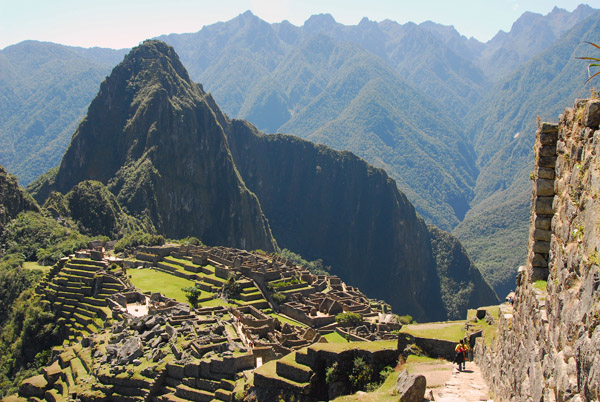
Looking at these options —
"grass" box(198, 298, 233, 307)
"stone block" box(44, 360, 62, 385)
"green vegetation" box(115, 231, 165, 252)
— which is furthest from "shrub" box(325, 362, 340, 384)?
"green vegetation" box(115, 231, 165, 252)

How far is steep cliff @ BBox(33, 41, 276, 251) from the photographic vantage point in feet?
531

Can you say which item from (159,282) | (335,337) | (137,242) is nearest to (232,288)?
(159,282)

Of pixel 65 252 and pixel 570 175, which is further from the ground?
pixel 570 175

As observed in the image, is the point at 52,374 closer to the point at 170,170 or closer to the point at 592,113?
the point at 592,113

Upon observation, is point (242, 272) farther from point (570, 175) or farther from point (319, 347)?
point (570, 175)

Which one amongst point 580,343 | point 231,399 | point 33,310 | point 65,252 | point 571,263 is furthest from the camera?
point 65,252

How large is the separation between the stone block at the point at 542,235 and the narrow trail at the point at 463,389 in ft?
16.7

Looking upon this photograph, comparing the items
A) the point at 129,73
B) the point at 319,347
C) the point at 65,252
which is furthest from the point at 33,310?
the point at 129,73

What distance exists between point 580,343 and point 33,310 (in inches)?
2257

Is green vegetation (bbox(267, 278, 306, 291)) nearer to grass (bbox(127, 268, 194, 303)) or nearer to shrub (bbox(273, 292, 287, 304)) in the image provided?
shrub (bbox(273, 292, 287, 304))

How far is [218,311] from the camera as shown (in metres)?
40.3

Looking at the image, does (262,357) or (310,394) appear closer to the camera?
(310,394)

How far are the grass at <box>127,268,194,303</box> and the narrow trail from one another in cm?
4046

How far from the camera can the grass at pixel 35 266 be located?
75006 mm
